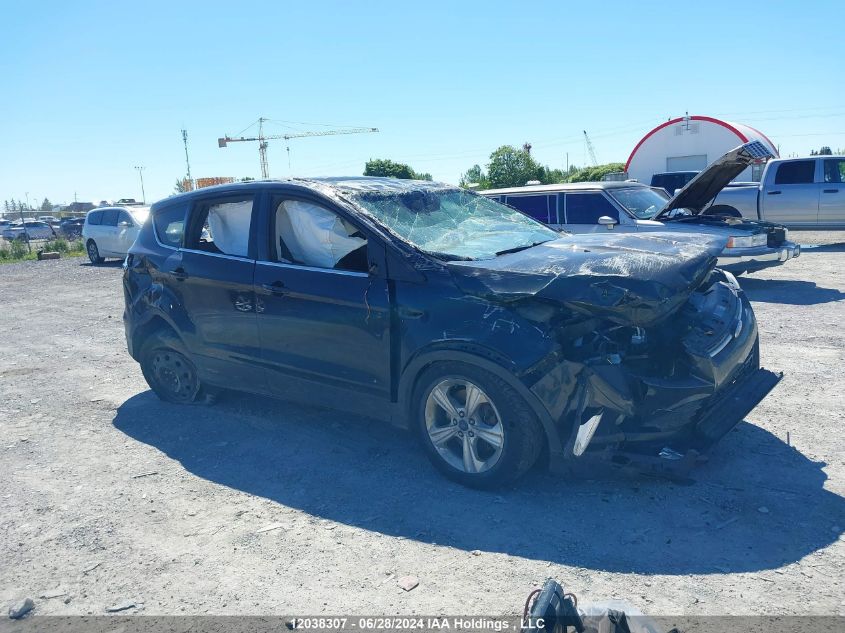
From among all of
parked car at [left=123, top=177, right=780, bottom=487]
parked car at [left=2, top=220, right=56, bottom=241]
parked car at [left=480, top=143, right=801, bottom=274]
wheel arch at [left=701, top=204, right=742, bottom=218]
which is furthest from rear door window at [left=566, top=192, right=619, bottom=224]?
parked car at [left=2, top=220, right=56, bottom=241]

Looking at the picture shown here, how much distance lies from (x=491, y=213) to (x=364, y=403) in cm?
193

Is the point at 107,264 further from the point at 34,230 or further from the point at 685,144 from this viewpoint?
the point at 34,230

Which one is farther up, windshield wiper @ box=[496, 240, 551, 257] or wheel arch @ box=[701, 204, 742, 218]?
windshield wiper @ box=[496, 240, 551, 257]

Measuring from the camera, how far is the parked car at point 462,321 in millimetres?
3695

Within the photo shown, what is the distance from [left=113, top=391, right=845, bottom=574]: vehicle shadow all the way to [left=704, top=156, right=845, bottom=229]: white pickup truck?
37.2ft

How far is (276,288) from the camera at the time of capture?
4773mm

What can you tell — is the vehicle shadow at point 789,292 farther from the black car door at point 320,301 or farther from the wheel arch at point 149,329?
the wheel arch at point 149,329

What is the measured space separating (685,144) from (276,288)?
3010 cm

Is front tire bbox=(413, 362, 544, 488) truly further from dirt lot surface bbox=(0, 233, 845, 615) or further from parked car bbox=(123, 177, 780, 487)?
dirt lot surface bbox=(0, 233, 845, 615)

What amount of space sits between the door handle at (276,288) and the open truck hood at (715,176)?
586 centimetres

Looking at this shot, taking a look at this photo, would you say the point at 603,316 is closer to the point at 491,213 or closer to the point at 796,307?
the point at 491,213

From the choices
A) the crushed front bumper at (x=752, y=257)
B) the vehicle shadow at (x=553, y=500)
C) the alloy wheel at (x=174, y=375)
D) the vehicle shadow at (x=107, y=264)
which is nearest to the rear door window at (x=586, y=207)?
the crushed front bumper at (x=752, y=257)

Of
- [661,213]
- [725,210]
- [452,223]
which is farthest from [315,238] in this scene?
[725,210]

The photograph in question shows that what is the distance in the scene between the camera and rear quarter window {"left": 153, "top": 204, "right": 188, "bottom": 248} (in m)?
5.66
